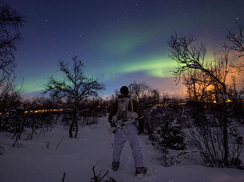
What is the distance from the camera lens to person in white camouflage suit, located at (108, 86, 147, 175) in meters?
2.81

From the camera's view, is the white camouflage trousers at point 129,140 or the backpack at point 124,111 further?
the backpack at point 124,111

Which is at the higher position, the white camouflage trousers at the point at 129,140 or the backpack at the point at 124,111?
the backpack at the point at 124,111

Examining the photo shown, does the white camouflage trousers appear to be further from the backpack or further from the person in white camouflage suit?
the backpack

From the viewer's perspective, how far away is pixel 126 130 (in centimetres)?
293

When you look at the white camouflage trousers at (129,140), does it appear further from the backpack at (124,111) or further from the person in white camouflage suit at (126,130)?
the backpack at (124,111)

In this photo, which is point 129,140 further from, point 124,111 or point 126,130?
point 124,111

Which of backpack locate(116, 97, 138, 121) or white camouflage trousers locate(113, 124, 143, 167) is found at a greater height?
backpack locate(116, 97, 138, 121)

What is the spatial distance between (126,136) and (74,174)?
4.26 feet

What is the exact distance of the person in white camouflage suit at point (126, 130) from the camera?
2.81 m

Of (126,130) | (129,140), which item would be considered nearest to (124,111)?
(126,130)

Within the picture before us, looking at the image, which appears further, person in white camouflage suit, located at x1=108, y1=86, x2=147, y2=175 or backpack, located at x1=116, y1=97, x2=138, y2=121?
backpack, located at x1=116, y1=97, x2=138, y2=121

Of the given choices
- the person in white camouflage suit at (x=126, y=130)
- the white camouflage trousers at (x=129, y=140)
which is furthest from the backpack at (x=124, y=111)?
the white camouflage trousers at (x=129, y=140)

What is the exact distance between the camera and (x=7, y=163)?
232cm

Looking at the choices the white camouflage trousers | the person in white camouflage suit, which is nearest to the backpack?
the person in white camouflage suit
